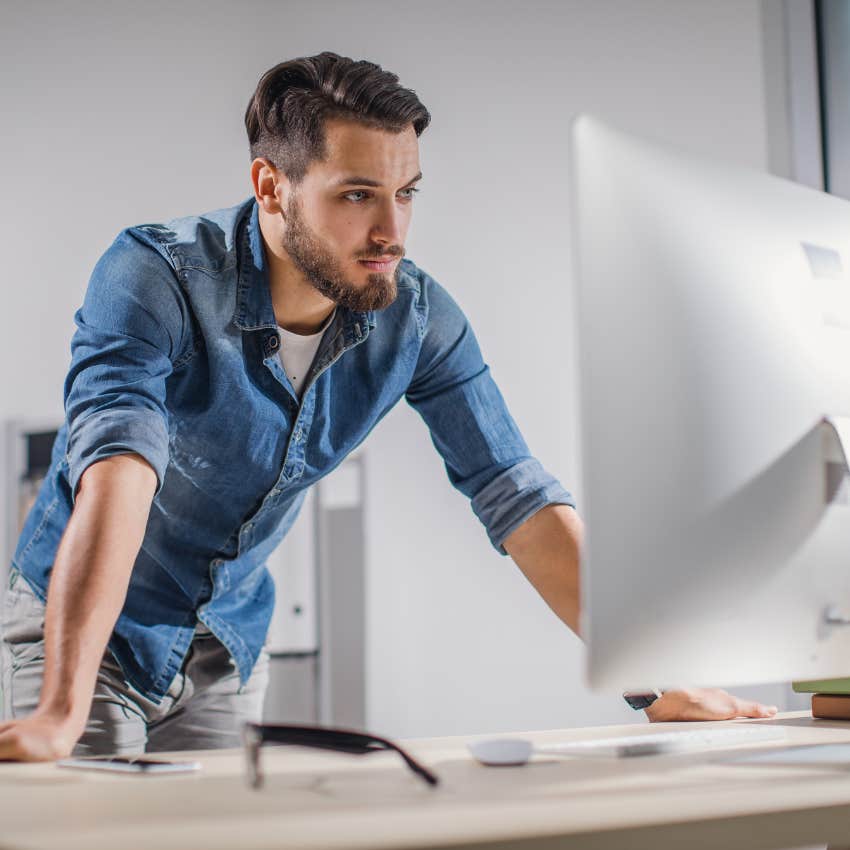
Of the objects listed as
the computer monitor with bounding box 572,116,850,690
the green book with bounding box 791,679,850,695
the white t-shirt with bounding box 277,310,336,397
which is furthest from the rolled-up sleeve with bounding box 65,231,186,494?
the green book with bounding box 791,679,850,695

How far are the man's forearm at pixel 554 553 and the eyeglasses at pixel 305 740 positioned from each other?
0.53 metres

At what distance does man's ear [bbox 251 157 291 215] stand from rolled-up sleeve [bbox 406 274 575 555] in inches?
9.0

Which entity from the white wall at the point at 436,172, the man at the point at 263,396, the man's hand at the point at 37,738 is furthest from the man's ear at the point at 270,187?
the white wall at the point at 436,172

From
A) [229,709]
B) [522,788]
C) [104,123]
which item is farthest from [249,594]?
[104,123]

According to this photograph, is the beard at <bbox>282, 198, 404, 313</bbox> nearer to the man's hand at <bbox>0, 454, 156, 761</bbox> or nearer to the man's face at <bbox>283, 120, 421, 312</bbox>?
the man's face at <bbox>283, 120, 421, 312</bbox>

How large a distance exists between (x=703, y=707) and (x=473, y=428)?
0.46m

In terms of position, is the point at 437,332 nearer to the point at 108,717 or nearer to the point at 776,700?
the point at 108,717

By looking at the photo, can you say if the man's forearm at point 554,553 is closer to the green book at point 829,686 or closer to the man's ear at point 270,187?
the green book at point 829,686

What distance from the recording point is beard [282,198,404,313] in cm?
126

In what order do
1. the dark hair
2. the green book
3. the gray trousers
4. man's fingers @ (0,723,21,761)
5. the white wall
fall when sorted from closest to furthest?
man's fingers @ (0,723,21,761), the green book, the gray trousers, the dark hair, the white wall

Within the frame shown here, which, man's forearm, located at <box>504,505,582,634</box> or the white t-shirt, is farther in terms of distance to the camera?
the white t-shirt

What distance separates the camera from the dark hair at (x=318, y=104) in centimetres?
137

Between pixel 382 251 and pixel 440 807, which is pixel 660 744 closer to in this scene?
pixel 440 807

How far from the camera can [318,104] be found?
55.2 inches
